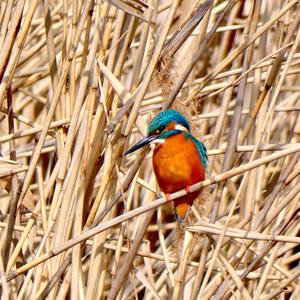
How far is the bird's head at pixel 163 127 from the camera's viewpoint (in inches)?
79.5

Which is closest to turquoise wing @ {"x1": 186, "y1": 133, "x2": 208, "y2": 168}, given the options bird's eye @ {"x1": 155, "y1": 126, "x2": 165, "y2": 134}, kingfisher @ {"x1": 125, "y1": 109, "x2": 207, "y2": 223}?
kingfisher @ {"x1": 125, "y1": 109, "x2": 207, "y2": 223}

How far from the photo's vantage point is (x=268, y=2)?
2695 mm

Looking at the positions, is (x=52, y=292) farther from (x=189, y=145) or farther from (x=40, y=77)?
(x=40, y=77)

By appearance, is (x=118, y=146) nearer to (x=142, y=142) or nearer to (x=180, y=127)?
(x=142, y=142)

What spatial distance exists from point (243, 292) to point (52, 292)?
58cm

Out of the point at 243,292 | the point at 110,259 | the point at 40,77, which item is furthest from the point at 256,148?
the point at 40,77

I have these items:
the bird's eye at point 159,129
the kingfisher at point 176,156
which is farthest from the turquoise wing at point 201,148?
the bird's eye at point 159,129

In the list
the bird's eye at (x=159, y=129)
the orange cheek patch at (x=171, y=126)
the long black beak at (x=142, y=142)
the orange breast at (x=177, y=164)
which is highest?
the orange cheek patch at (x=171, y=126)

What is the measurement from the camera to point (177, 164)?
2092mm

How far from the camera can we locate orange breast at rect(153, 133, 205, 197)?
206 centimetres

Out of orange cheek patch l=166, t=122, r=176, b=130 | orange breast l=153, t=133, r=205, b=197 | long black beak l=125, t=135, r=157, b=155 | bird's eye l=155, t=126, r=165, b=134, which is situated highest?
orange cheek patch l=166, t=122, r=176, b=130

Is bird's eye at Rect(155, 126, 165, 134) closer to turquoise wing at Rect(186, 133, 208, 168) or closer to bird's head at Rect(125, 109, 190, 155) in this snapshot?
bird's head at Rect(125, 109, 190, 155)

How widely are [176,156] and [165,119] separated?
0.48 ft

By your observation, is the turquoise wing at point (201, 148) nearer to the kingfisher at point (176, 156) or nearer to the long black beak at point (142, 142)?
the kingfisher at point (176, 156)
